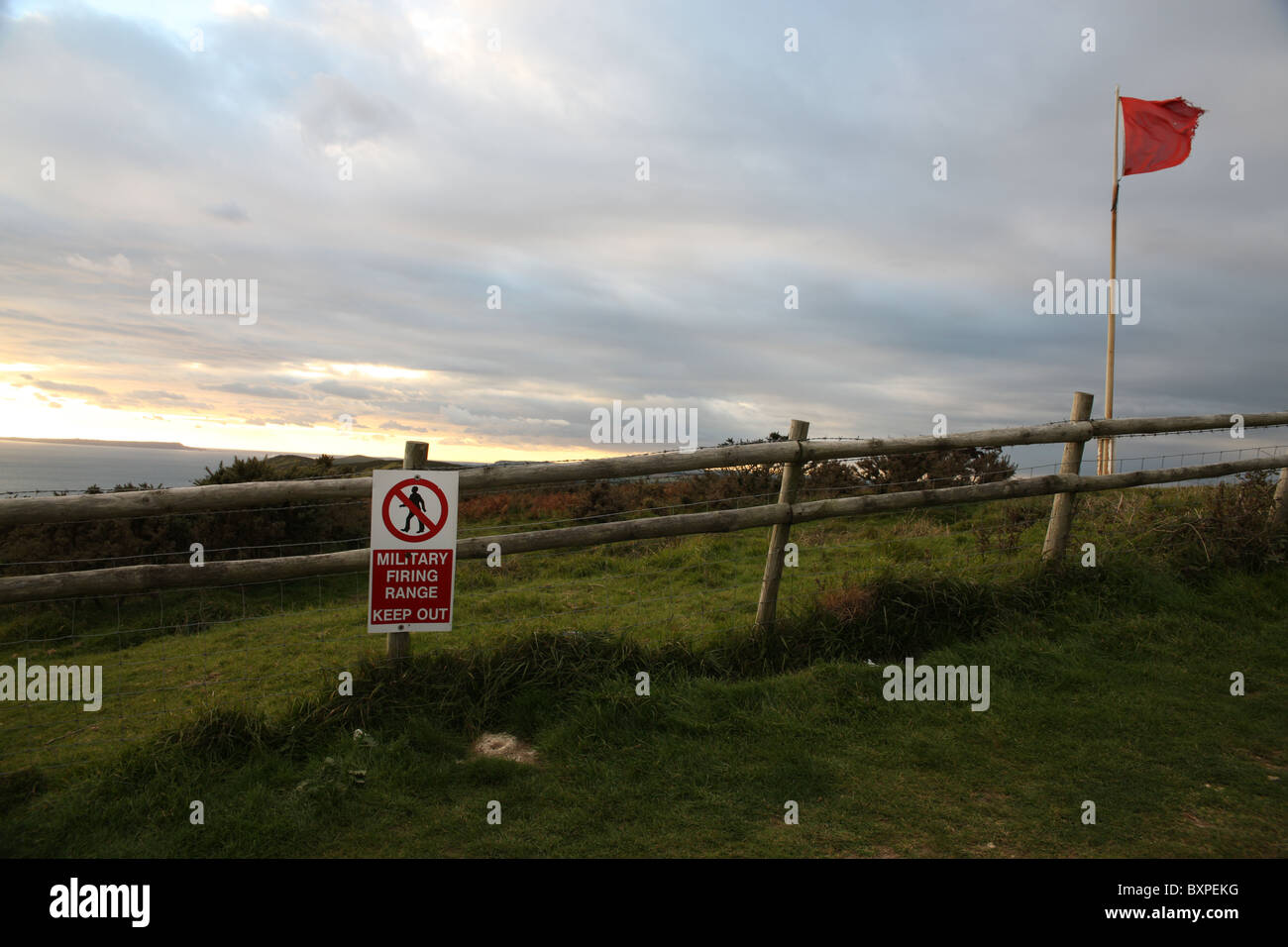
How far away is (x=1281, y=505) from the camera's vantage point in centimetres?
784

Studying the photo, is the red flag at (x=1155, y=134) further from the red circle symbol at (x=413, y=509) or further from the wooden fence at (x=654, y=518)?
the red circle symbol at (x=413, y=509)

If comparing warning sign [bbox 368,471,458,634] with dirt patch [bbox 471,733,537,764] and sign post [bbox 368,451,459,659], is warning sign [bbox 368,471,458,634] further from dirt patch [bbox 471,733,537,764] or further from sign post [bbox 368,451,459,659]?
dirt patch [bbox 471,733,537,764]

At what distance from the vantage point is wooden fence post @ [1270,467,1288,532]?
7.69m

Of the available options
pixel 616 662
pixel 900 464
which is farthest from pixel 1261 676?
pixel 900 464

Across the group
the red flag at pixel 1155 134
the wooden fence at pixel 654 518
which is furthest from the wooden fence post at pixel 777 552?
the red flag at pixel 1155 134

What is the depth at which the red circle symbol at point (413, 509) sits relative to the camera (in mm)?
4715

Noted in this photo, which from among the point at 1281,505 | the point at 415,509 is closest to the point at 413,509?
the point at 415,509

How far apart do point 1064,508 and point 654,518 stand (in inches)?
155

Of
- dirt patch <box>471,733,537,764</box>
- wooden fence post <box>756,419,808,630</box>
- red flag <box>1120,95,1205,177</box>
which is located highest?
red flag <box>1120,95,1205,177</box>

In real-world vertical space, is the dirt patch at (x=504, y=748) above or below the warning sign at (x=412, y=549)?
below

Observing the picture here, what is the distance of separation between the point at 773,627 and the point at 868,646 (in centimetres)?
73

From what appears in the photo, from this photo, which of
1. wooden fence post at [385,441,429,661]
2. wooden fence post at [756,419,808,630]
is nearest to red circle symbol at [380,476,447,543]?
wooden fence post at [385,441,429,661]

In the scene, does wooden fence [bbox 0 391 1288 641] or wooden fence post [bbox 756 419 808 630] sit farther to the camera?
wooden fence post [bbox 756 419 808 630]

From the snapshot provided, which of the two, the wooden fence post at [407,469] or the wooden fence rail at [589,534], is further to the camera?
the wooden fence post at [407,469]
